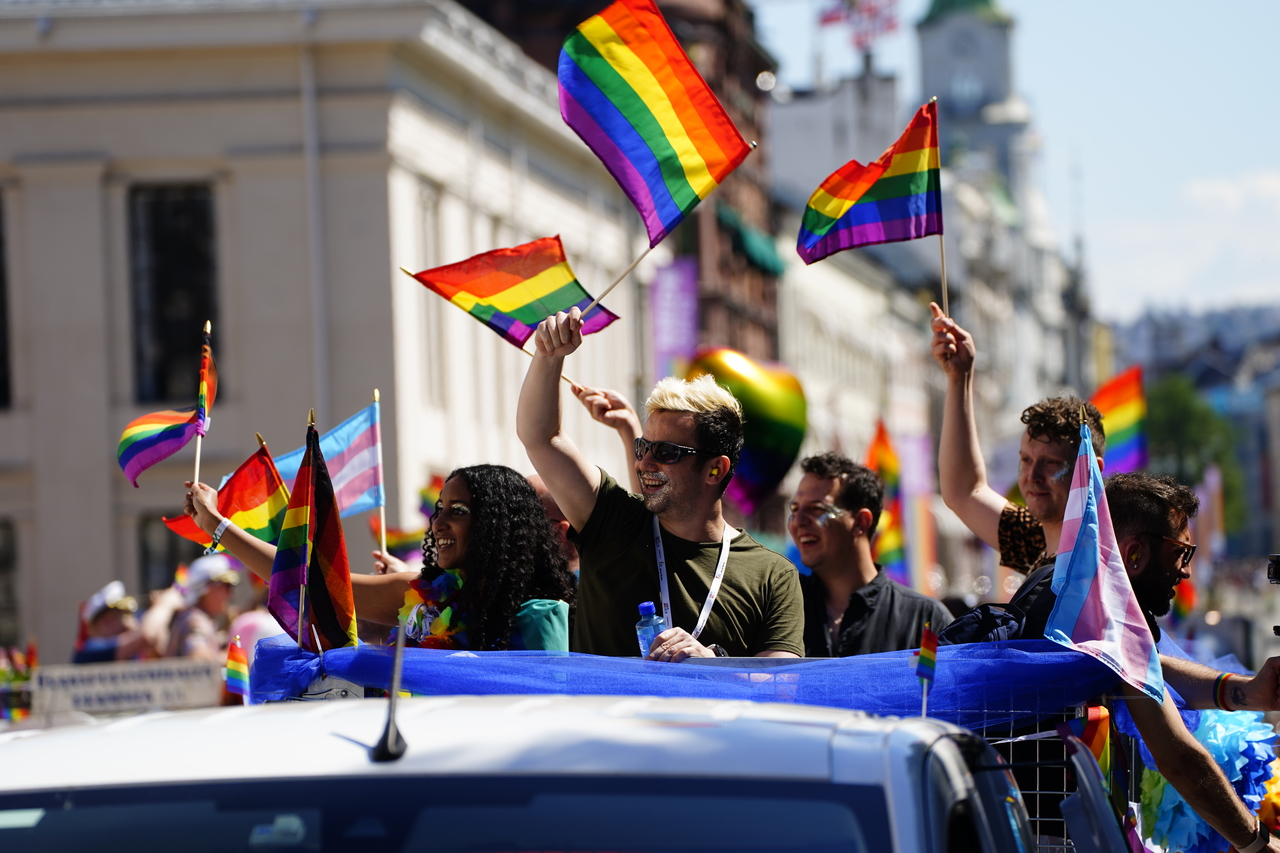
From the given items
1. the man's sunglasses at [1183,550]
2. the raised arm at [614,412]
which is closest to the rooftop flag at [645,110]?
the raised arm at [614,412]

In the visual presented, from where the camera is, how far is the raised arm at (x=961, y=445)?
549 centimetres

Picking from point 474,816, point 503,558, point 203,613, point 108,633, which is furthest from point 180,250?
point 474,816

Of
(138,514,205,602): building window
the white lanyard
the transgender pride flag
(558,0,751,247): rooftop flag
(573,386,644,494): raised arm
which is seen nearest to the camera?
the white lanyard

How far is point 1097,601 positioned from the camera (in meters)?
3.90

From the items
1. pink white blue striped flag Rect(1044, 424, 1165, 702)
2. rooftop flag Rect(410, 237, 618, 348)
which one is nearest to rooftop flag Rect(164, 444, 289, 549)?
rooftop flag Rect(410, 237, 618, 348)

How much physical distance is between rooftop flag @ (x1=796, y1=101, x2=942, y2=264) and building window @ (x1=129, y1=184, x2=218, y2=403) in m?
19.4

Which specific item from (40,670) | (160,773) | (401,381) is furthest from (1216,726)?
(401,381)

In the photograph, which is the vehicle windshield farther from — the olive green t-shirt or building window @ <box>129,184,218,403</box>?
building window @ <box>129,184,218,403</box>

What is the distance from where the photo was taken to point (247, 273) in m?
24.2

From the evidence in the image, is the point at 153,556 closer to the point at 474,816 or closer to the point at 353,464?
the point at 353,464

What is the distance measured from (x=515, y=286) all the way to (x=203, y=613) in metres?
6.93

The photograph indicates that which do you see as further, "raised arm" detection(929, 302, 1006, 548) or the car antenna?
"raised arm" detection(929, 302, 1006, 548)

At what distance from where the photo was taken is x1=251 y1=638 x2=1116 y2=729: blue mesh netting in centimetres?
388

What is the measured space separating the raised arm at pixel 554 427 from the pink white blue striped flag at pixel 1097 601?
1279mm
